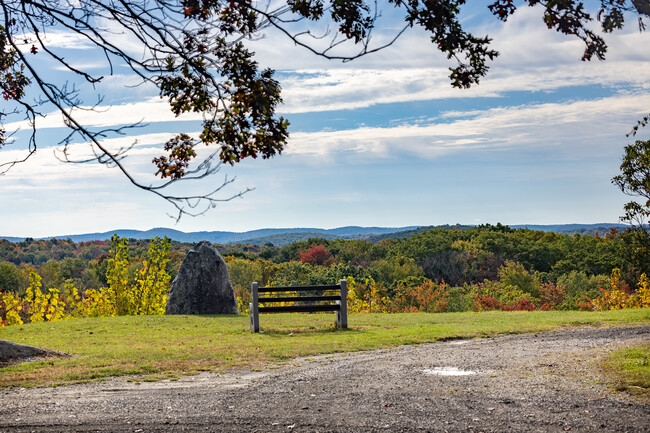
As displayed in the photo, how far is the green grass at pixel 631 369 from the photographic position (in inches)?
285

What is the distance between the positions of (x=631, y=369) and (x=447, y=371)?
2.42 meters

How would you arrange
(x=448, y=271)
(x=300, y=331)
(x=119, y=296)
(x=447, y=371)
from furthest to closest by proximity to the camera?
(x=448, y=271), (x=119, y=296), (x=300, y=331), (x=447, y=371)

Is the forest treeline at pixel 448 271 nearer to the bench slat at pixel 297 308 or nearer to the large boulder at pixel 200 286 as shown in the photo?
the large boulder at pixel 200 286

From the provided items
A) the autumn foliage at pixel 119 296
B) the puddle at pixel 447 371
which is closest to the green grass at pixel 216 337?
the autumn foliage at pixel 119 296

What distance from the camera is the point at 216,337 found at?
1374cm

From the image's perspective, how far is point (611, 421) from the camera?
6043mm

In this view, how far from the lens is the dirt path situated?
615 centimetres

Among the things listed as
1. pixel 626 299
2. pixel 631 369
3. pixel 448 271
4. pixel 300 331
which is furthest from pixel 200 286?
pixel 448 271

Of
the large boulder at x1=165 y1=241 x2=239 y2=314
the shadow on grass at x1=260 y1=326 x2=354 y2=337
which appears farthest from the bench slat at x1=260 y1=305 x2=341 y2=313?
the large boulder at x1=165 y1=241 x2=239 y2=314

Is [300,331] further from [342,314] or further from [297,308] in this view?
[342,314]

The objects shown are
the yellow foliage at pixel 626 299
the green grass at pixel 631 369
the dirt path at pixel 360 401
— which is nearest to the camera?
the dirt path at pixel 360 401

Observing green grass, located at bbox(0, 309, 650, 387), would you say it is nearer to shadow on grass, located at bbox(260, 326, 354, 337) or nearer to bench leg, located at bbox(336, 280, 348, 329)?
shadow on grass, located at bbox(260, 326, 354, 337)

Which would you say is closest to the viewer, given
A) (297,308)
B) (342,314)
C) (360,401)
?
(360,401)

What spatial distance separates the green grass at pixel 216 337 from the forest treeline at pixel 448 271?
400cm
